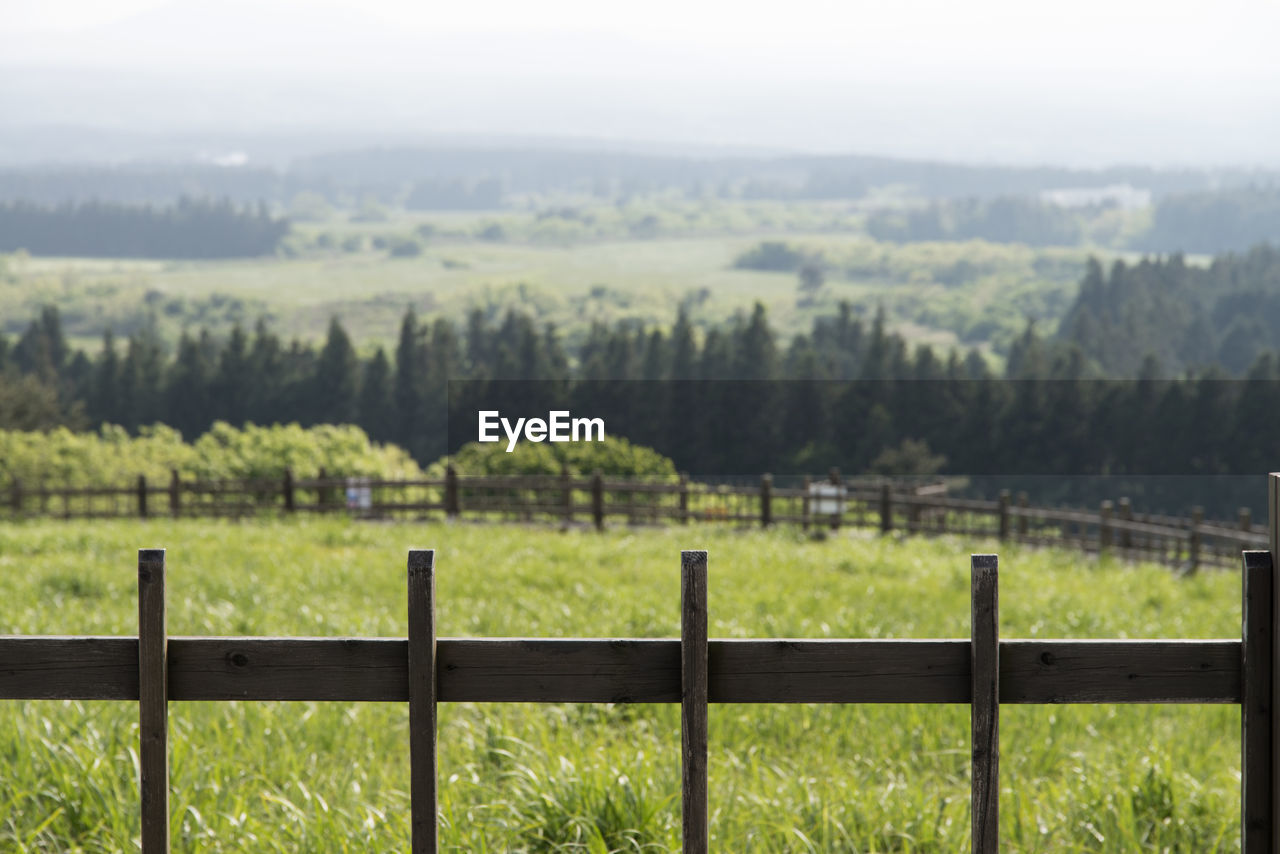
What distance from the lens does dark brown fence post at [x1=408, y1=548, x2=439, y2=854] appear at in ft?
8.70

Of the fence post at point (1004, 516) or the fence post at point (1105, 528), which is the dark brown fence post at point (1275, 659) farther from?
the fence post at point (1004, 516)

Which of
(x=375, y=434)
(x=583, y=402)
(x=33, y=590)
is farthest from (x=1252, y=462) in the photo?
(x=33, y=590)

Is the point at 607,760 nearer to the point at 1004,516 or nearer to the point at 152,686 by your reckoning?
the point at 152,686

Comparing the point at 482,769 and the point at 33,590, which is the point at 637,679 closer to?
the point at 482,769

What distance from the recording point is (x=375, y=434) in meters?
108

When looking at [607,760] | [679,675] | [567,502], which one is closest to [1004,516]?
[567,502]

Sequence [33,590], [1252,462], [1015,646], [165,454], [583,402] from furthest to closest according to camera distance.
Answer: [583,402], [1252,462], [165,454], [33,590], [1015,646]

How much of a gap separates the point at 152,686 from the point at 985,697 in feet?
6.05

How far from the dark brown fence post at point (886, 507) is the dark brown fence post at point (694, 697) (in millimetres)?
19142

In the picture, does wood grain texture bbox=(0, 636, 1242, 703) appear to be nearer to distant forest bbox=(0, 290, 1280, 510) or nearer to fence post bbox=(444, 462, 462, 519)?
fence post bbox=(444, 462, 462, 519)

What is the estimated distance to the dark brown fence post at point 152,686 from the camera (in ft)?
8.84

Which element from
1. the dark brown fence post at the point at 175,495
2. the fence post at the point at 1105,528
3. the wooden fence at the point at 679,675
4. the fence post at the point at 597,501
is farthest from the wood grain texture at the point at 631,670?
the dark brown fence post at the point at 175,495

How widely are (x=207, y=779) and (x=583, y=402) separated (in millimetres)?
97654

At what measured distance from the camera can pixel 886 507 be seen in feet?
71.2
